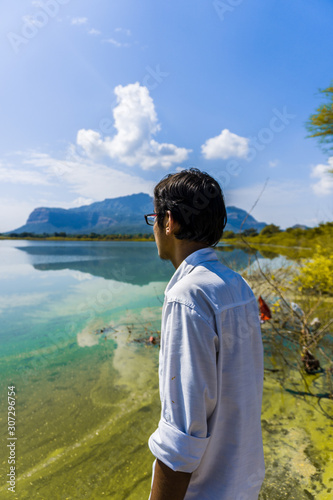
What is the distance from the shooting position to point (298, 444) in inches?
127

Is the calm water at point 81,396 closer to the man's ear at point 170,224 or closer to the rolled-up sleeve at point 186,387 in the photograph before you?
the rolled-up sleeve at point 186,387

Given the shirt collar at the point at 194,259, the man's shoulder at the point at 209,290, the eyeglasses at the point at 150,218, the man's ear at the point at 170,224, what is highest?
the eyeglasses at the point at 150,218

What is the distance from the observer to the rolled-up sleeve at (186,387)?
2.56 ft

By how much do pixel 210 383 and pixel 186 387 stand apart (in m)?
0.07

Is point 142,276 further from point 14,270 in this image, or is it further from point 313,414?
point 313,414

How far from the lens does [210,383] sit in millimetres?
809

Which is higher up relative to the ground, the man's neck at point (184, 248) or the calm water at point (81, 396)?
the man's neck at point (184, 248)

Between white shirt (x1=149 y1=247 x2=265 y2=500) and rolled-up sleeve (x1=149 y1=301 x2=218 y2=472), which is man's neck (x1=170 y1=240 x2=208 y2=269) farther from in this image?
rolled-up sleeve (x1=149 y1=301 x2=218 y2=472)

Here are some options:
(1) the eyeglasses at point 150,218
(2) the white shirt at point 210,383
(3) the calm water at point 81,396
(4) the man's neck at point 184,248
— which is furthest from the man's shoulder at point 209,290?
(3) the calm water at point 81,396

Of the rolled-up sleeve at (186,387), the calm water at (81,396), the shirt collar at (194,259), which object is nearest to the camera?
the rolled-up sleeve at (186,387)

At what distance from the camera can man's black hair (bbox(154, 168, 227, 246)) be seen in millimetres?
995

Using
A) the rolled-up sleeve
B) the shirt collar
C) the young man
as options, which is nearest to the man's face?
the young man

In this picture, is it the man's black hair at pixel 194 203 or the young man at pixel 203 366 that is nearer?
the young man at pixel 203 366

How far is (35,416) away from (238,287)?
14.7 feet
